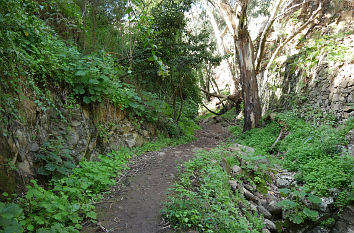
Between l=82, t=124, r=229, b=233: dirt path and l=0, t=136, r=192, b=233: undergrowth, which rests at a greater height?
l=0, t=136, r=192, b=233: undergrowth

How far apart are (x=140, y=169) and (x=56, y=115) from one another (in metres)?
2.10

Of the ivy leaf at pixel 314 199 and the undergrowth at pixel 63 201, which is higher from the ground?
the undergrowth at pixel 63 201

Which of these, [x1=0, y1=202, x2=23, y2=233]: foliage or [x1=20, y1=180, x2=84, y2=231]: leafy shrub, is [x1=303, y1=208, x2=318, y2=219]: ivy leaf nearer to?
[x1=20, y1=180, x2=84, y2=231]: leafy shrub

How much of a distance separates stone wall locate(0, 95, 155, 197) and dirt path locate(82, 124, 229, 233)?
3.22 feet

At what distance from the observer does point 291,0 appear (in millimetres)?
11711

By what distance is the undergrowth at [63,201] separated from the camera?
2.32 m

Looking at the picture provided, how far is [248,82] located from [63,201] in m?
8.41

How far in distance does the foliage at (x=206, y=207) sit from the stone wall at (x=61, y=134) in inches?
85.5

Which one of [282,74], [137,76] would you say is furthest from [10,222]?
[282,74]

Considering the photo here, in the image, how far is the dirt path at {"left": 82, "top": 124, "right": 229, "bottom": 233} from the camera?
117 inches

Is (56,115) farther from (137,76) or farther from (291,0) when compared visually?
(291,0)

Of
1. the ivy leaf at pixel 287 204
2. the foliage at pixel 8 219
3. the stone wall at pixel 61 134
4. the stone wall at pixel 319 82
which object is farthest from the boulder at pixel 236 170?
the foliage at pixel 8 219

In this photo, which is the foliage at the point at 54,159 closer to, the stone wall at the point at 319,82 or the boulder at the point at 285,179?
the boulder at the point at 285,179

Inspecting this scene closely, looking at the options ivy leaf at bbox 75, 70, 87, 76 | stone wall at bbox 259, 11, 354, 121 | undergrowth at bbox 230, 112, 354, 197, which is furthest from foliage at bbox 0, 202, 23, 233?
stone wall at bbox 259, 11, 354, 121
